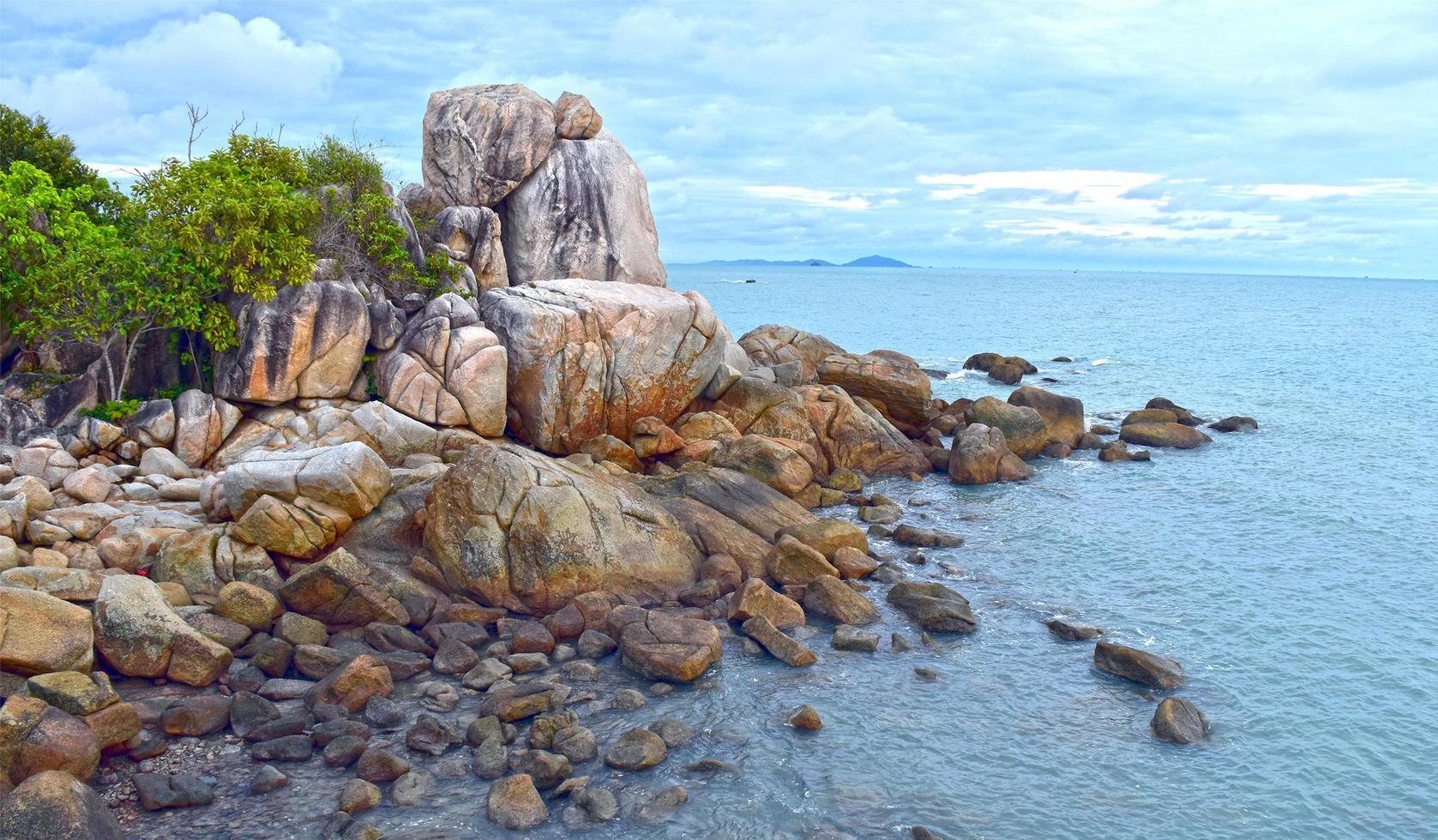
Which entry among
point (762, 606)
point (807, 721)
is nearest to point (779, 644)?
point (762, 606)

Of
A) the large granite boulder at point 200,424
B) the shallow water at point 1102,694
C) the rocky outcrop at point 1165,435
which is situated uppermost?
the large granite boulder at point 200,424

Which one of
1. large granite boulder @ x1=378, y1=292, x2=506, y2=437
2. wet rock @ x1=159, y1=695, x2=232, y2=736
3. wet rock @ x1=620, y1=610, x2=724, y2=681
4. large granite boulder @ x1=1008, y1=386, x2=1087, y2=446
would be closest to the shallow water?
wet rock @ x1=620, y1=610, x2=724, y2=681

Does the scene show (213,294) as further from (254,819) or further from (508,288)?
(254,819)

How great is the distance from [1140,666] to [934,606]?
511cm

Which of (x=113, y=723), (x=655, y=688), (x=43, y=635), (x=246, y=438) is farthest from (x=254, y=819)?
(x=246, y=438)

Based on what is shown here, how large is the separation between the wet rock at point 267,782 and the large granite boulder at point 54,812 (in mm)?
2220

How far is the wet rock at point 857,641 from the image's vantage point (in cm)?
2320

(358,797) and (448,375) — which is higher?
(448,375)

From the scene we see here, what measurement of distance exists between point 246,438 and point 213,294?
18.1 feet

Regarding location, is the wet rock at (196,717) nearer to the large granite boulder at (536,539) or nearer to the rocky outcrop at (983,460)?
the large granite boulder at (536,539)

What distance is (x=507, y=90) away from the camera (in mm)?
42812

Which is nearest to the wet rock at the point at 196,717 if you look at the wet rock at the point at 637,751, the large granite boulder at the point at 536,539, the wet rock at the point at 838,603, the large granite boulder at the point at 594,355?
the large granite boulder at the point at 536,539

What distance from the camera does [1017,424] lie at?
142ft

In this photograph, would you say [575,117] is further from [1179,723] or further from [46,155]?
[1179,723]
